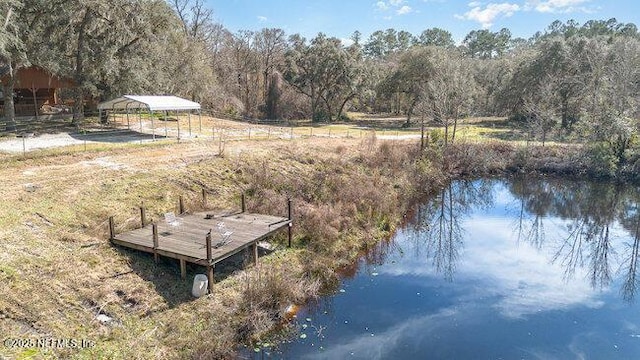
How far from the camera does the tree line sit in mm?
27312

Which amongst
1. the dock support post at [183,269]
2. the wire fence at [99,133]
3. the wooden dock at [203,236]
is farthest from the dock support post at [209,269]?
the wire fence at [99,133]

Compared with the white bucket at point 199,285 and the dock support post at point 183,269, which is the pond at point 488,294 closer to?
the white bucket at point 199,285

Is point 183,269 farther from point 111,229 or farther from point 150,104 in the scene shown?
point 150,104

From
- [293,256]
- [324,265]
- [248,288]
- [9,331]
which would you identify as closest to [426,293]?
[324,265]

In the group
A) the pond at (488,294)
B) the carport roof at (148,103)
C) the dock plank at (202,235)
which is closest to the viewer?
the pond at (488,294)

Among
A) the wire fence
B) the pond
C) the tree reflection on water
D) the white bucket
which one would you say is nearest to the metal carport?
the wire fence

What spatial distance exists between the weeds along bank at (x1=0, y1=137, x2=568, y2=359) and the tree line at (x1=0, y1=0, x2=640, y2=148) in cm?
931

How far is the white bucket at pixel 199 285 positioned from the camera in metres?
11.7

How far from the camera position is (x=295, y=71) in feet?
158

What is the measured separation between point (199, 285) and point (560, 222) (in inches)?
759

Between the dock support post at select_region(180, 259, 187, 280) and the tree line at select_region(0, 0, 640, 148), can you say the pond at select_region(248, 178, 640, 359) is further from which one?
the tree line at select_region(0, 0, 640, 148)

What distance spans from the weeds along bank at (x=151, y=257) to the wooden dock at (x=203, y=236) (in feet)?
1.66

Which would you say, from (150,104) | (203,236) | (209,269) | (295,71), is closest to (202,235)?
(203,236)

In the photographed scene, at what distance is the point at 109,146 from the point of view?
22719mm
